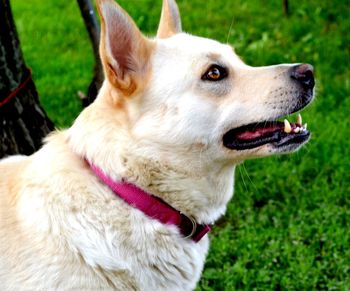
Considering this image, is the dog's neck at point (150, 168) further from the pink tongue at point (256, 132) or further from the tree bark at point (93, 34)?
the tree bark at point (93, 34)

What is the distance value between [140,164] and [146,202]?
19 centimetres

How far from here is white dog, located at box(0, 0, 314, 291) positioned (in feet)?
9.94

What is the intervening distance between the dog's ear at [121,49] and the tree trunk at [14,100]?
148cm

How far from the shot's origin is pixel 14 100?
4422 mm

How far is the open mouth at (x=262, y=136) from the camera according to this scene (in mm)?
3193

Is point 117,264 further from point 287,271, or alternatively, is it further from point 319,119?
point 319,119

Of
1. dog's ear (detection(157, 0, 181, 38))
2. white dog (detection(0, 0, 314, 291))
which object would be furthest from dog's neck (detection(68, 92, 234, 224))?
dog's ear (detection(157, 0, 181, 38))

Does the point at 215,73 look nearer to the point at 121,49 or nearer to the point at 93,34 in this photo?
the point at 121,49

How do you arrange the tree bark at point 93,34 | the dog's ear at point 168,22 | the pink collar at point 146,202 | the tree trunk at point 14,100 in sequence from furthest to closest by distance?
the tree bark at point 93,34
the tree trunk at point 14,100
the dog's ear at point 168,22
the pink collar at point 146,202

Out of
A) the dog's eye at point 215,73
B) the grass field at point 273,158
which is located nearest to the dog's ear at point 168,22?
the dog's eye at point 215,73

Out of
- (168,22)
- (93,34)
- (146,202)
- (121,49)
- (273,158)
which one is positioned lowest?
(273,158)

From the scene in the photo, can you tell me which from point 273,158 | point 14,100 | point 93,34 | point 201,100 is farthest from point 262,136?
point 93,34

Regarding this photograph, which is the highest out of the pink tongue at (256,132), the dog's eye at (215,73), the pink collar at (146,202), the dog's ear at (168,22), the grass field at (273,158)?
the dog's ear at (168,22)

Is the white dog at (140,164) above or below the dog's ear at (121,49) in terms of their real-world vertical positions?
below
